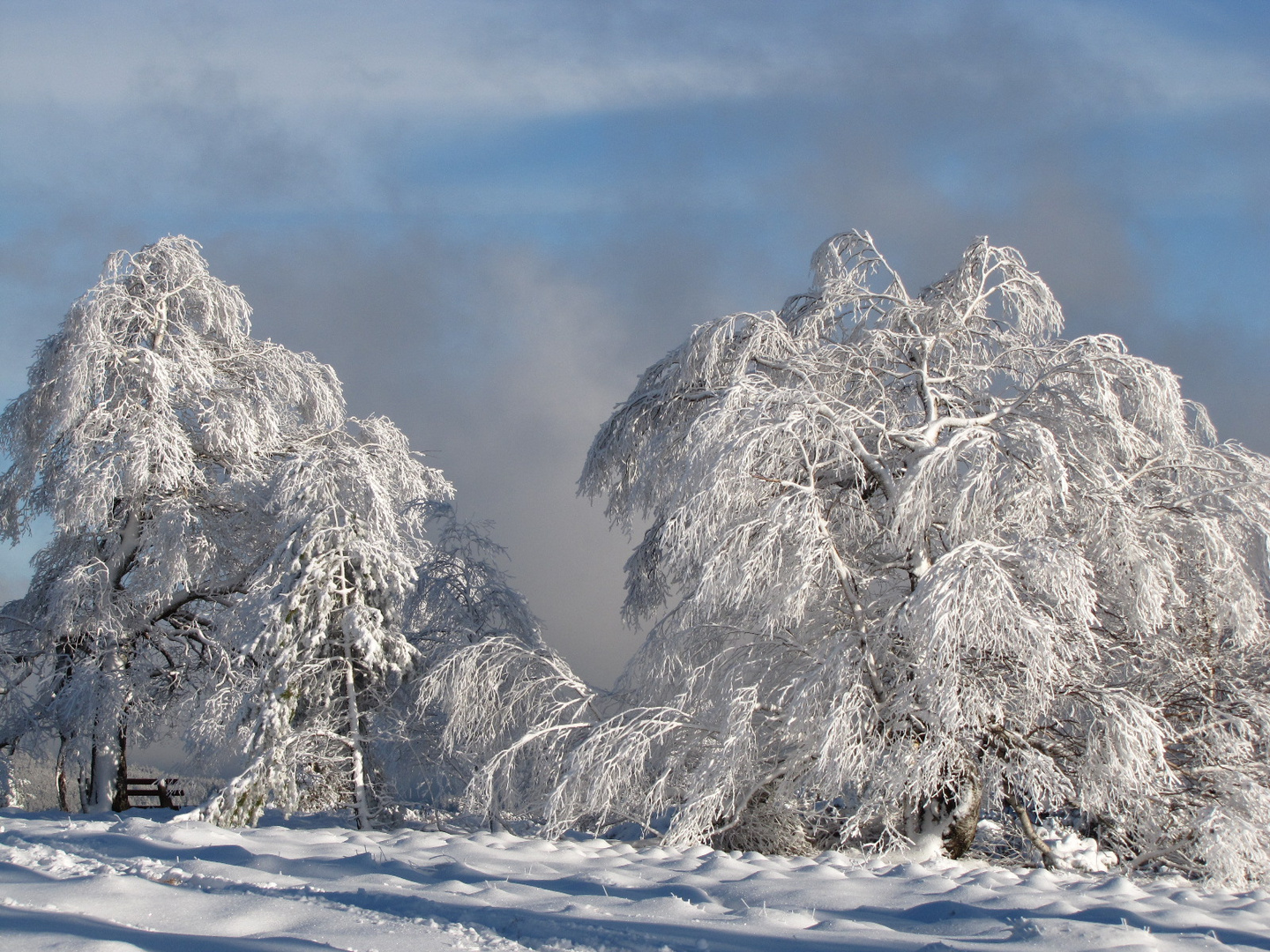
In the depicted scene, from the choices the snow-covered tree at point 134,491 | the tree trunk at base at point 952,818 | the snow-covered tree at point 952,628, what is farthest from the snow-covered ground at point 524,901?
the snow-covered tree at point 134,491

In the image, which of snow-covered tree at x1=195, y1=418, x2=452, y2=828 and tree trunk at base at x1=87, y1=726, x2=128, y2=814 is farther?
tree trunk at base at x1=87, y1=726, x2=128, y2=814

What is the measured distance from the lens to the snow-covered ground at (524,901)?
3.90 m

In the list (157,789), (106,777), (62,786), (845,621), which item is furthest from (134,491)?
(845,621)

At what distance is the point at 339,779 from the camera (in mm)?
10578

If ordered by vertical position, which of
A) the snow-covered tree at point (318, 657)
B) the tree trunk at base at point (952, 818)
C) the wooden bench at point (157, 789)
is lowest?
the wooden bench at point (157, 789)

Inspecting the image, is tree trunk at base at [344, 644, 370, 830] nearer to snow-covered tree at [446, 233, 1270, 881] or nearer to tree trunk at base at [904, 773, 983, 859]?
snow-covered tree at [446, 233, 1270, 881]

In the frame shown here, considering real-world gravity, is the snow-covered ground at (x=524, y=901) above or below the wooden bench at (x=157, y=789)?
above

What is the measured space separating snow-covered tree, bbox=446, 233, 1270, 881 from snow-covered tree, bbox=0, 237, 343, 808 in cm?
879

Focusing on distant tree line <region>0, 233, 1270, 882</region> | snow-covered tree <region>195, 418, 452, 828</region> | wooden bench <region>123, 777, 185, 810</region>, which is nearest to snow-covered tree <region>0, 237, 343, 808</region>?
wooden bench <region>123, 777, 185, 810</region>

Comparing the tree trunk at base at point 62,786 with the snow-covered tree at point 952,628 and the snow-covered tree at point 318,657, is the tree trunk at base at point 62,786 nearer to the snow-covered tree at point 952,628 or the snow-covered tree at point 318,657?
the snow-covered tree at point 318,657

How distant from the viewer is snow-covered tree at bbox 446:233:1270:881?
324 inches

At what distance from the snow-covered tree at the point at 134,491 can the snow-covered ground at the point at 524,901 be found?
964 centimetres

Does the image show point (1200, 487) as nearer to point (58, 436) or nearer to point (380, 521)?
point (380, 521)

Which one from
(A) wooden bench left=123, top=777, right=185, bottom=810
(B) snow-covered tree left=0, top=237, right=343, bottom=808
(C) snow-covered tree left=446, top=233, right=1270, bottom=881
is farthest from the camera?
(A) wooden bench left=123, top=777, right=185, bottom=810
